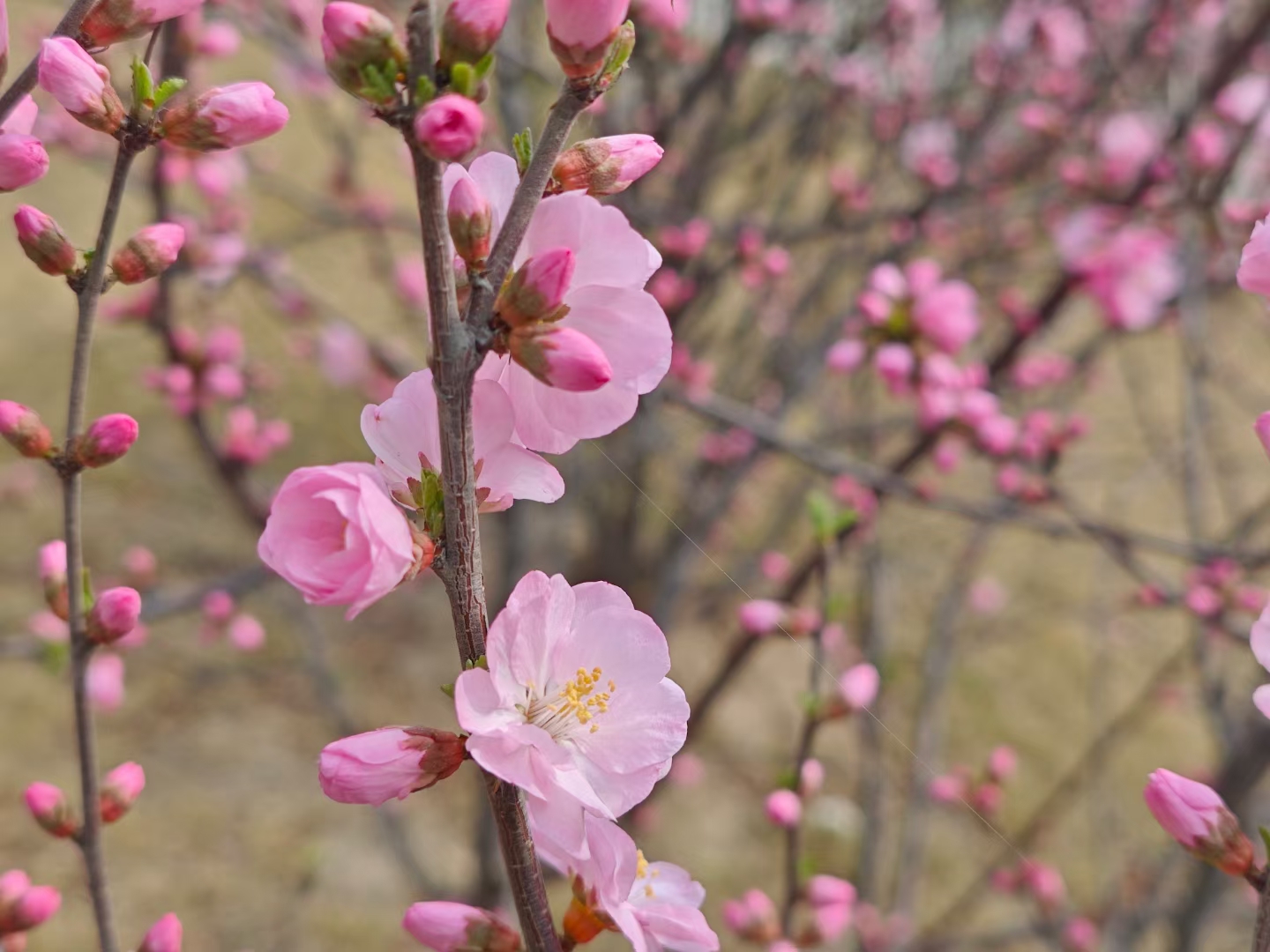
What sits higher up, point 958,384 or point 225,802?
point 958,384

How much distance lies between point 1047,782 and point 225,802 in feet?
8.68

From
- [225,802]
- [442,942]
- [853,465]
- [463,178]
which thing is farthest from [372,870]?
[463,178]

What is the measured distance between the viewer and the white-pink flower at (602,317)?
19.5 inches

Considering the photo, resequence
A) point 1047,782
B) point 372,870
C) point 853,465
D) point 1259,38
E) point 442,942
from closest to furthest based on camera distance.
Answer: point 442,942, point 853,465, point 1259,38, point 372,870, point 1047,782

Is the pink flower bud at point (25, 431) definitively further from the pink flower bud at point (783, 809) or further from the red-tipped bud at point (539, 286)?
the pink flower bud at point (783, 809)

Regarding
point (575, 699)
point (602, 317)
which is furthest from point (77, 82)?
point (575, 699)

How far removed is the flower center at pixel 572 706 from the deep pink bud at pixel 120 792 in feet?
1.37

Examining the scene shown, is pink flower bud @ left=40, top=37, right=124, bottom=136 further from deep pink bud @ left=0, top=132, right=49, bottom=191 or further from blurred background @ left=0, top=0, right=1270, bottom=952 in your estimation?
blurred background @ left=0, top=0, right=1270, bottom=952

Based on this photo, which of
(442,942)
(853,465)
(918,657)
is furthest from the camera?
(918,657)

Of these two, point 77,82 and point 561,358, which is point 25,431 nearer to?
point 77,82

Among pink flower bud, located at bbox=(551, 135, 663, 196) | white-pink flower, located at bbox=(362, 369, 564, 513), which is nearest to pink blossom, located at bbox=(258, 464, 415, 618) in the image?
white-pink flower, located at bbox=(362, 369, 564, 513)

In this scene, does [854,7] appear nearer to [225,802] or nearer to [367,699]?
[367,699]

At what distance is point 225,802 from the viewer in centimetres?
293

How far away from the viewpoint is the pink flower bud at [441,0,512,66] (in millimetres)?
415
